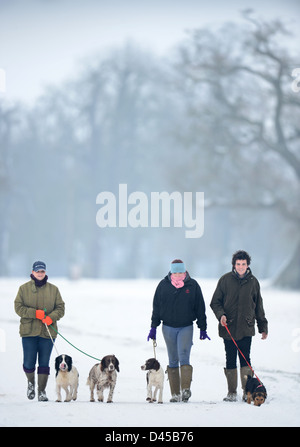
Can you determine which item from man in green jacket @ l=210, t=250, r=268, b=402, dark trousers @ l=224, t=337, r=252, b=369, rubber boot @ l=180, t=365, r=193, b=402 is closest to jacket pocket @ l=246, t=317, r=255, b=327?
man in green jacket @ l=210, t=250, r=268, b=402

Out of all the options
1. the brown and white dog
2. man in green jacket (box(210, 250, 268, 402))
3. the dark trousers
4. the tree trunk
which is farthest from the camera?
the tree trunk

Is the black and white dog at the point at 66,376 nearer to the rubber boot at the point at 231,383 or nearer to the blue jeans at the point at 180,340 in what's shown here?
the blue jeans at the point at 180,340

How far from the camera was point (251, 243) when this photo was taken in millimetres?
58906

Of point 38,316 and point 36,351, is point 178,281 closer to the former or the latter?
point 38,316

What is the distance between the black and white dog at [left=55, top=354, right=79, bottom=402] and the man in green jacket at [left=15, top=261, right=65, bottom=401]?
0.33 metres

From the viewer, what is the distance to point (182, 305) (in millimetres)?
9172

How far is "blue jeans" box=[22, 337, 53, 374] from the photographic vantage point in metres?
9.18

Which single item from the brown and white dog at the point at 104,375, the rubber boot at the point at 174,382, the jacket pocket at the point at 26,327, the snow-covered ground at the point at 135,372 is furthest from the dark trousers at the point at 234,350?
the jacket pocket at the point at 26,327

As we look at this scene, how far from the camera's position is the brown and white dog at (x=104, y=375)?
8.73 metres

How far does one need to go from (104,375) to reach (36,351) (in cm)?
92

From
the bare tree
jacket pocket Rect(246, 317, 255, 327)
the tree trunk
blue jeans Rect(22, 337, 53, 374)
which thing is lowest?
blue jeans Rect(22, 337, 53, 374)

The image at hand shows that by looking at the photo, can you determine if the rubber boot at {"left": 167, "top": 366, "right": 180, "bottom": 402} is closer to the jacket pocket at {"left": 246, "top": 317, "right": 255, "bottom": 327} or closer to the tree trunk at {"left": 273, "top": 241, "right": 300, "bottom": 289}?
the jacket pocket at {"left": 246, "top": 317, "right": 255, "bottom": 327}

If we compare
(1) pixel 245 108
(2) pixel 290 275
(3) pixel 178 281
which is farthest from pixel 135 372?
(1) pixel 245 108
